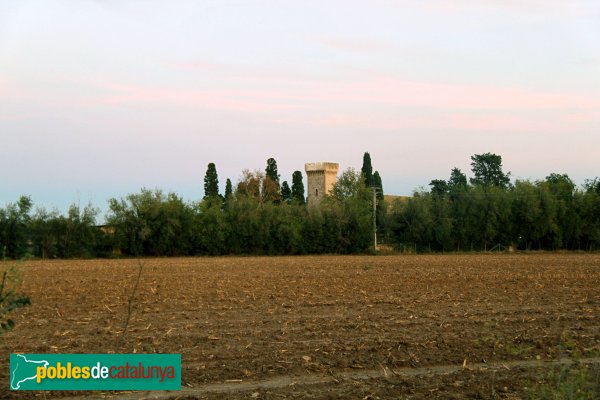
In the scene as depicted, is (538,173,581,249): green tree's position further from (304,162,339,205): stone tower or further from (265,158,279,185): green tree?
(265,158,279,185): green tree

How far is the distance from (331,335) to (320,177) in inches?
3445

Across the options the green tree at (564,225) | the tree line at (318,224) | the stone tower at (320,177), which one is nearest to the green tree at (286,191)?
the stone tower at (320,177)

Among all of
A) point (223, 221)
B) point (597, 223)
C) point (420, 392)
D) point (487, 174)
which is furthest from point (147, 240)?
point (487, 174)

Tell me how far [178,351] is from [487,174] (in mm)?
113287

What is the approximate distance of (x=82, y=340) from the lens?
1245 centimetres

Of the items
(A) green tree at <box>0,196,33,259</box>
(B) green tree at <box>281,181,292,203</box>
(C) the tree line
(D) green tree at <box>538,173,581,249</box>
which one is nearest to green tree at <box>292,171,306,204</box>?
(B) green tree at <box>281,181,292,203</box>

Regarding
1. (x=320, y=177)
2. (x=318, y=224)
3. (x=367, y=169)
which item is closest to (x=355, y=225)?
(x=318, y=224)

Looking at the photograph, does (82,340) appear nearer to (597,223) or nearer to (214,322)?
(214,322)

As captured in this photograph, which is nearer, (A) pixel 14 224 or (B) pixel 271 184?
(A) pixel 14 224

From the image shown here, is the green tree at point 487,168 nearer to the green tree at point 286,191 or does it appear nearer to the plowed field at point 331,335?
the green tree at point 286,191

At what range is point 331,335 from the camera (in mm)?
13008

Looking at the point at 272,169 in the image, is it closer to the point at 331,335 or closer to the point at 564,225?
the point at 564,225

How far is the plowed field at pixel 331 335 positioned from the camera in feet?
30.6

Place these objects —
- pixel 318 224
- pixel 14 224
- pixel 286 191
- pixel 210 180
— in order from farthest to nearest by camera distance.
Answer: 1. pixel 286 191
2. pixel 210 180
3. pixel 318 224
4. pixel 14 224
